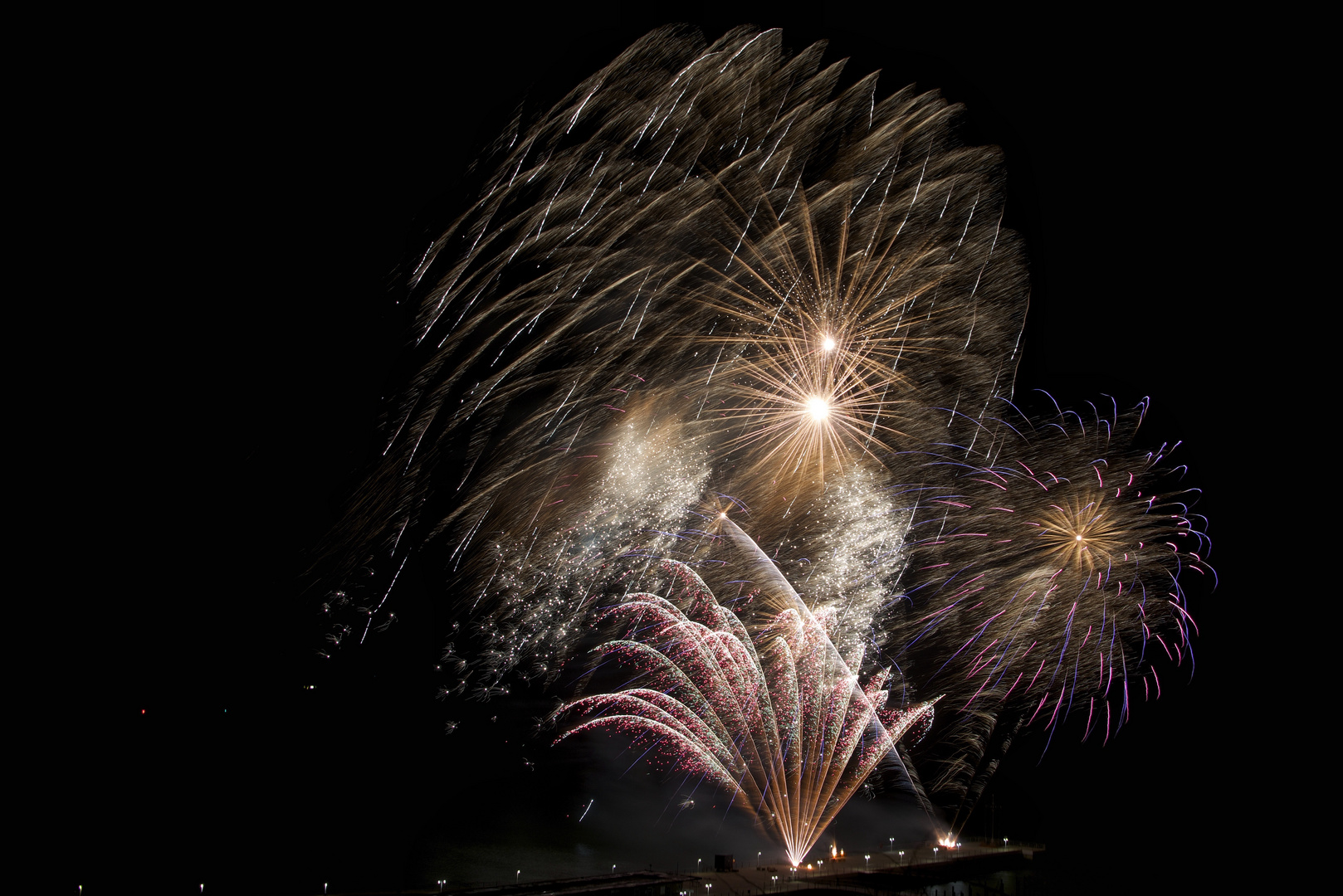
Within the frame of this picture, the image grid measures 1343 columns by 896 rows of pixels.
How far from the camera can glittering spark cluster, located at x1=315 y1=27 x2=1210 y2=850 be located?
15078mm

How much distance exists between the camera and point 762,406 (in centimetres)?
1728

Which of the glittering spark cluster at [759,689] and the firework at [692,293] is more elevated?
the firework at [692,293]

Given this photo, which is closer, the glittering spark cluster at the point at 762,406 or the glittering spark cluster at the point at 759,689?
the glittering spark cluster at the point at 762,406

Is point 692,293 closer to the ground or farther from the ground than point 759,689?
farther from the ground

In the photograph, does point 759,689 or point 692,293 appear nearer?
point 692,293

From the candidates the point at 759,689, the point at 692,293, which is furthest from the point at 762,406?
the point at 759,689

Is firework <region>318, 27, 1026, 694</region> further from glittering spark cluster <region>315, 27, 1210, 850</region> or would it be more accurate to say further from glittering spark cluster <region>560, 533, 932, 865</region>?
glittering spark cluster <region>560, 533, 932, 865</region>

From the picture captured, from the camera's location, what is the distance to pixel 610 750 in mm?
35125

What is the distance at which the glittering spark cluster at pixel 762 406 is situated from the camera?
15078mm

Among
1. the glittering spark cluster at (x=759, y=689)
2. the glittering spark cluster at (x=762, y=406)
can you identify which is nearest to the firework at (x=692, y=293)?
the glittering spark cluster at (x=762, y=406)

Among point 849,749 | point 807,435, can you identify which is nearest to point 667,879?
point 849,749

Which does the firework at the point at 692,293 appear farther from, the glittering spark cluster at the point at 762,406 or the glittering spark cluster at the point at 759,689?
the glittering spark cluster at the point at 759,689

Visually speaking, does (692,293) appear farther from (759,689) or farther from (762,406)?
(759,689)

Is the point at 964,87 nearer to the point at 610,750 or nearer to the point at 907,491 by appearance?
the point at 907,491
